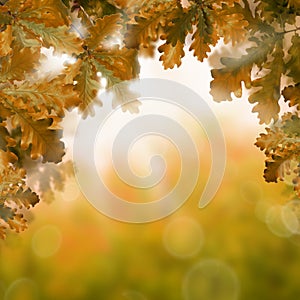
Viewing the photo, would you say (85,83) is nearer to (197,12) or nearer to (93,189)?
(197,12)

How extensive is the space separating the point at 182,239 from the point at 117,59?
19.4 ft

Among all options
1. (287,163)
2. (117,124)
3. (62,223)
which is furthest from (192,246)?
(287,163)

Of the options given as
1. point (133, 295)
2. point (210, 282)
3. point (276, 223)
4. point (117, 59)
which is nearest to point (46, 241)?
point (133, 295)

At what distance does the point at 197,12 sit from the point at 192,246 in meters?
5.97

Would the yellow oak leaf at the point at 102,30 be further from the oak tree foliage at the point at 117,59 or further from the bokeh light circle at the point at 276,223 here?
the bokeh light circle at the point at 276,223

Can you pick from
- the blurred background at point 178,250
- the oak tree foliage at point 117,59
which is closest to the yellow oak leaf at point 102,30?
the oak tree foliage at point 117,59

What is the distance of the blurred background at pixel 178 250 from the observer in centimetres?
676

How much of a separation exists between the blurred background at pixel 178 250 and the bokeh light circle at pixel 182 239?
1cm

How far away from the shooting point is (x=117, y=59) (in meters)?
1.20

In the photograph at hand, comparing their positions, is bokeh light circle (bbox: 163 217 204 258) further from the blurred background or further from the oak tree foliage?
the oak tree foliage

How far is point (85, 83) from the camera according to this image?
46.7 inches

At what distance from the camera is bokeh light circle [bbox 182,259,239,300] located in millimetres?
6711

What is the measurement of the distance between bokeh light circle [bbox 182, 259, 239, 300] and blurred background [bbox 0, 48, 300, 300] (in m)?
0.01

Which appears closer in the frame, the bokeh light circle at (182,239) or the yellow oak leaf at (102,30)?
the yellow oak leaf at (102,30)
